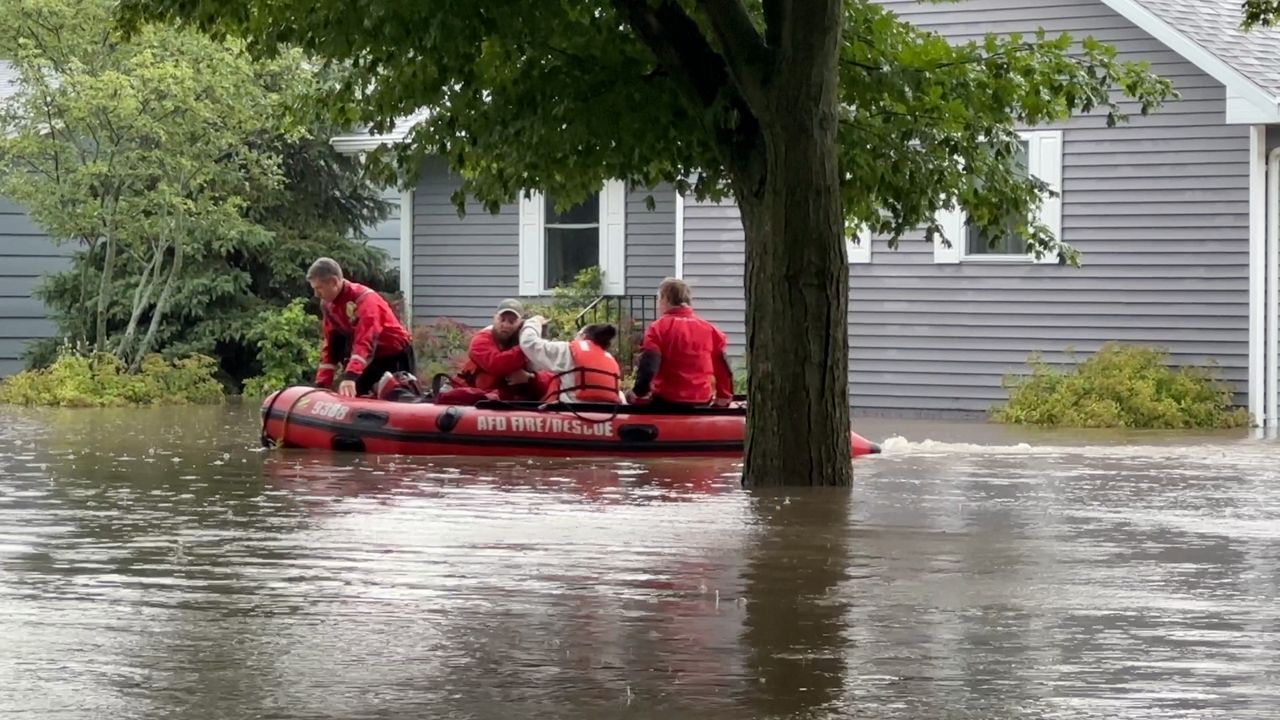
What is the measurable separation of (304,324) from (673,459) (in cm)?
1312

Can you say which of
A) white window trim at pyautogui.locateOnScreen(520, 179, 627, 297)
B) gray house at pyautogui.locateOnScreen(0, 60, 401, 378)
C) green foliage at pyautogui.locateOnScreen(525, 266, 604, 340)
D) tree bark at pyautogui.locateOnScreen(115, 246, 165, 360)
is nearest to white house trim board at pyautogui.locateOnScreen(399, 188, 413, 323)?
gray house at pyautogui.locateOnScreen(0, 60, 401, 378)

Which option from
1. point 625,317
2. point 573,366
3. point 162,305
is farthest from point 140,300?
point 573,366

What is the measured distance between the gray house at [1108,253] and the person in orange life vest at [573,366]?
7144 mm

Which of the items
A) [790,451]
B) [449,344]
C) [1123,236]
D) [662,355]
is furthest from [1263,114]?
[449,344]

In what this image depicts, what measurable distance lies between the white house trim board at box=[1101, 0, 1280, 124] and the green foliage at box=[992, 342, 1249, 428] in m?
2.70

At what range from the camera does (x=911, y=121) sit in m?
16.4

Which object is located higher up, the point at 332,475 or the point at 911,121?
the point at 911,121

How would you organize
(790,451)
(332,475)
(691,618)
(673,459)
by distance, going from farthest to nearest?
(673,459) < (332,475) < (790,451) < (691,618)

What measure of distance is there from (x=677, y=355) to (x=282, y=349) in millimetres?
13002

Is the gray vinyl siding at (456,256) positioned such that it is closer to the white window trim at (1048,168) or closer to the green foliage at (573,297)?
the green foliage at (573,297)

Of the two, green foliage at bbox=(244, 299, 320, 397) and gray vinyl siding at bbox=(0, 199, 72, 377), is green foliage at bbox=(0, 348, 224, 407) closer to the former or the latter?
green foliage at bbox=(244, 299, 320, 397)

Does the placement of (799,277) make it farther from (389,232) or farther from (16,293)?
(16,293)

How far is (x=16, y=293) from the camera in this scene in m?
33.8

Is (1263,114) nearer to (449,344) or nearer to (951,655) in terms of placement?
(449,344)
